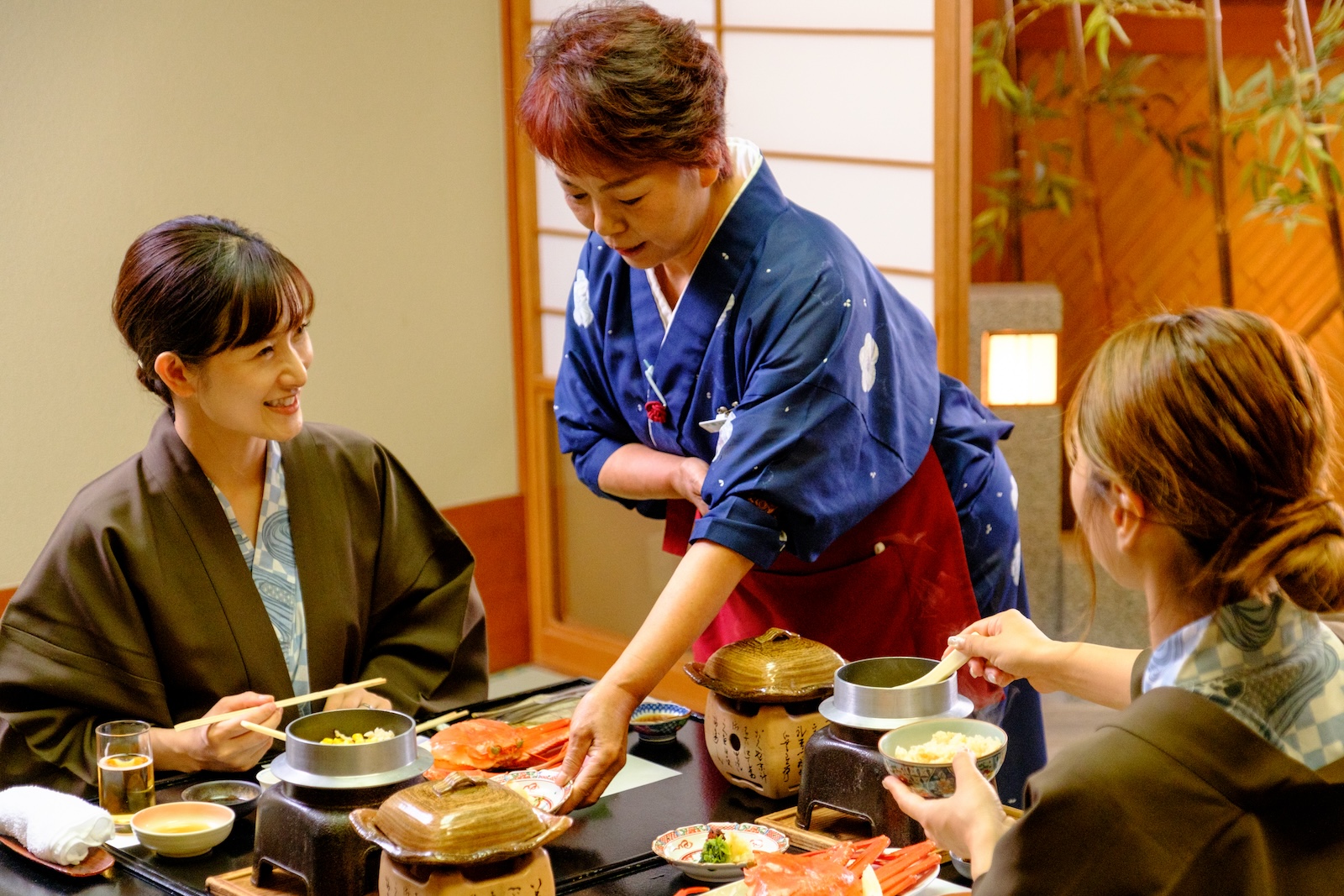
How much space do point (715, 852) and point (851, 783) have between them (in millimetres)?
178

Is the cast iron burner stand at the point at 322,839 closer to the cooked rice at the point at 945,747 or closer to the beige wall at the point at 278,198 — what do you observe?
the cooked rice at the point at 945,747

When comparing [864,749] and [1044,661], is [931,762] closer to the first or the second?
[864,749]

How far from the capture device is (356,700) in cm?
214

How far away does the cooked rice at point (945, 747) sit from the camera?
1.49 meters

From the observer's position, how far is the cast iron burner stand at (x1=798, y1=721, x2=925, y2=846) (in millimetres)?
1554

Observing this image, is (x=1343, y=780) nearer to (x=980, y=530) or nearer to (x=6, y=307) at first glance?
(x=980, y=530)

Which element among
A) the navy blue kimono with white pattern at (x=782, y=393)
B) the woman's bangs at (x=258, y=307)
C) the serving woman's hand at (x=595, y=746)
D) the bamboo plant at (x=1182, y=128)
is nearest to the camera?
the serving woman's hand at (x=595, y=746)

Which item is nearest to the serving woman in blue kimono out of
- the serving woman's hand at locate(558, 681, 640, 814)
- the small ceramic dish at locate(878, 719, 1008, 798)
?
the serving woman's hand at locate(558, 681, 640, 814)

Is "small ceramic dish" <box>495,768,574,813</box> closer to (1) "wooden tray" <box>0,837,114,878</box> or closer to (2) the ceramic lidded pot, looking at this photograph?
(2) the ceramic lidded pot

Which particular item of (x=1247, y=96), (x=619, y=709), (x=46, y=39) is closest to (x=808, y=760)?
(x=619, y=709)

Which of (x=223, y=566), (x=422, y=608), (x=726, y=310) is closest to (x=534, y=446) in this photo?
(x=422, y=608)

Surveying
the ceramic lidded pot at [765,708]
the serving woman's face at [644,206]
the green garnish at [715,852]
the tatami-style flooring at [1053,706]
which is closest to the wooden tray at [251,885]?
the green garnish at [715,852]

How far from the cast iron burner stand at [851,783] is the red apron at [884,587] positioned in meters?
0.49

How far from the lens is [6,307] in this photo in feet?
12.4
